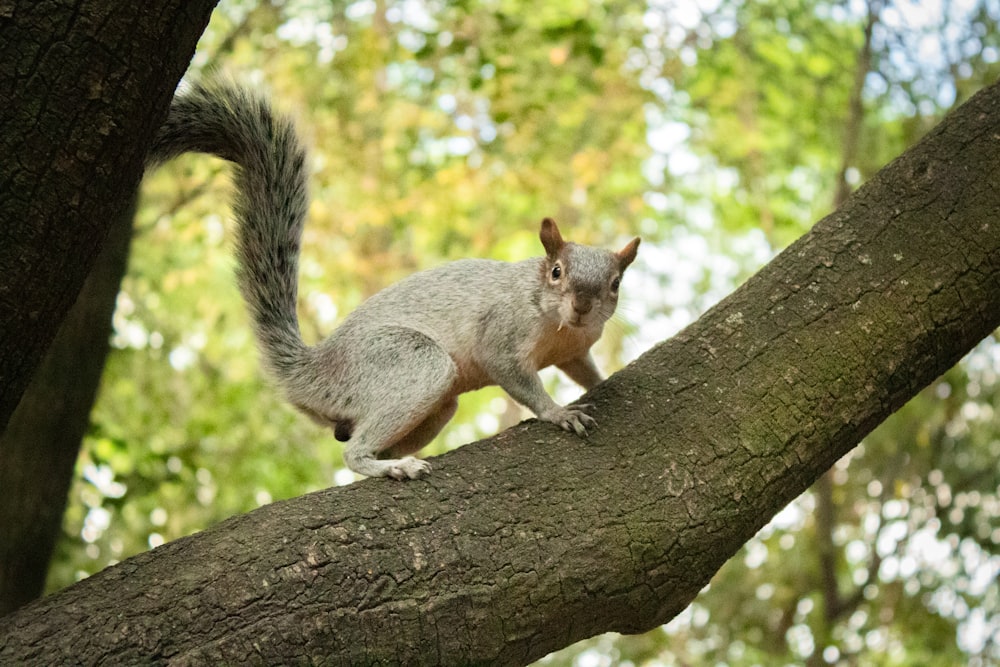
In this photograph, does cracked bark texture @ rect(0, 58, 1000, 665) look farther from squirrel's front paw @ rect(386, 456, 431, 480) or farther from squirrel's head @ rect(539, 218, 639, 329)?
squirrel's head @ rect(539, 218, 639, 329)

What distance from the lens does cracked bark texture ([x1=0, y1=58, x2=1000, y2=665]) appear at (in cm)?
218

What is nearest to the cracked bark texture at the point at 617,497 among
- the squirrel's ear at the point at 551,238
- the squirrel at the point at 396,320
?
the squirrel at the point at 396,320

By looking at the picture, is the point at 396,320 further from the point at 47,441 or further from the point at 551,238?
the point at 47,441

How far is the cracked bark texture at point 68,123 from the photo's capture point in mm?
1921

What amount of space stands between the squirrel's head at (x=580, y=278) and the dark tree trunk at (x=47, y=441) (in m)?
1.48

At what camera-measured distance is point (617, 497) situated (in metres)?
2.52

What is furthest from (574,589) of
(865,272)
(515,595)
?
(865,272)

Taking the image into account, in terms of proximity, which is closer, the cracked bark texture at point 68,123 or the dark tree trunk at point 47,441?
the cracked bark texture at point 68,123

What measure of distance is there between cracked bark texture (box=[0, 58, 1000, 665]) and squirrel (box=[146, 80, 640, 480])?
18.3 inches

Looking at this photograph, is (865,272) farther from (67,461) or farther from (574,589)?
(67,461)

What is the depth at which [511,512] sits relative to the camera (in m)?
2.46

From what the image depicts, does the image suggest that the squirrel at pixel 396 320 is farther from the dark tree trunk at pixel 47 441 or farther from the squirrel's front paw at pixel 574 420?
the dark tree trunk at pixel 47 441

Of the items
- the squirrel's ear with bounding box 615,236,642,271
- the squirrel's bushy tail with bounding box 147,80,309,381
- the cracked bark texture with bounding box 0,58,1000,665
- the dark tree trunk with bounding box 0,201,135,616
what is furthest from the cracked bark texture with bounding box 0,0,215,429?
the squirrel's ear with bounding box 615,236,642,271

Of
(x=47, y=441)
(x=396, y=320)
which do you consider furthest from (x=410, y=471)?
(x=47, y=441)
